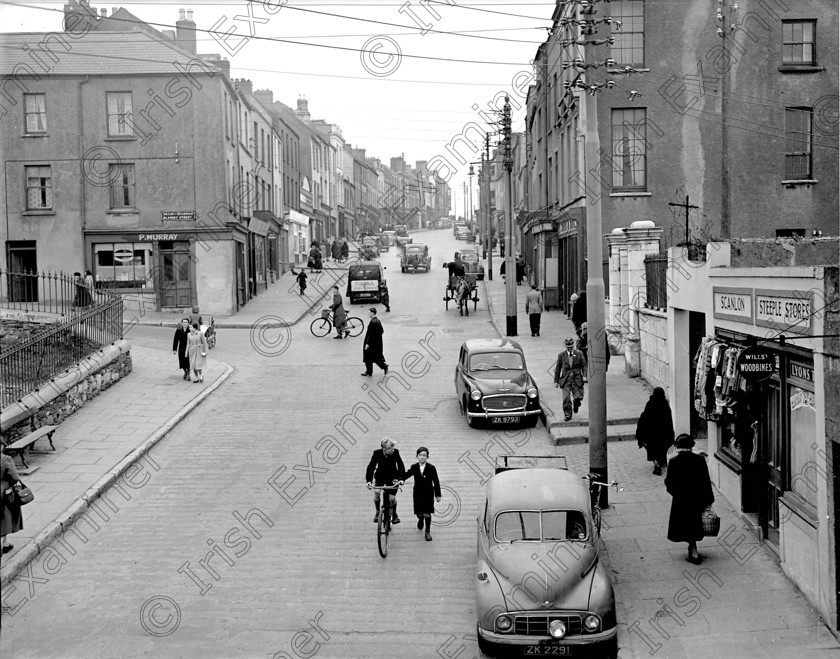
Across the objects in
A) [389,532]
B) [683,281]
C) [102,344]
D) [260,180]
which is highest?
[260,180]

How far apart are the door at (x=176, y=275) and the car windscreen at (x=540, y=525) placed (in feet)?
94.5

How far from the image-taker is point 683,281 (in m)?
16.4

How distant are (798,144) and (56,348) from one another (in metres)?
24.5

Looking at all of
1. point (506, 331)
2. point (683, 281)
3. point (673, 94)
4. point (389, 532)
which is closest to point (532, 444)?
point (683, 281)

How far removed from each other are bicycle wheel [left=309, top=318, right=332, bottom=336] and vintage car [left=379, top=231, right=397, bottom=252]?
55566mm

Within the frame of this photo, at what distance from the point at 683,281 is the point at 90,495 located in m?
10.7

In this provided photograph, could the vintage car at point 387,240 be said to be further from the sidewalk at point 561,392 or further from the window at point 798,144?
the window at point 798,144

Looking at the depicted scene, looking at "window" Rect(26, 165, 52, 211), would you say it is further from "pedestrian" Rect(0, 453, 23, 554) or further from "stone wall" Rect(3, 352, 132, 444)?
"pedestrian" Rect(0, 453, 23, 554)

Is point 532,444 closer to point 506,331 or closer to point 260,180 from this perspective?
point 506,331

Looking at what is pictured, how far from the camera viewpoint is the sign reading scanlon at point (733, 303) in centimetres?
1242

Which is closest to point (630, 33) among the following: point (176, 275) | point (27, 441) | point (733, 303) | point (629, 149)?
point (629, 149)

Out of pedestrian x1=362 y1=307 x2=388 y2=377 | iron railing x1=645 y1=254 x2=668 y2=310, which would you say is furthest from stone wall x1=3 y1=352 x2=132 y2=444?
iron railing x1=645 y1=254 x2=668 y2=310

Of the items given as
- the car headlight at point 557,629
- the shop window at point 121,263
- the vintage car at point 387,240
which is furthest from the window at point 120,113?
the vintage car at point 387,240

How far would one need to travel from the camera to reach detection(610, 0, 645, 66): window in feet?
98.7
